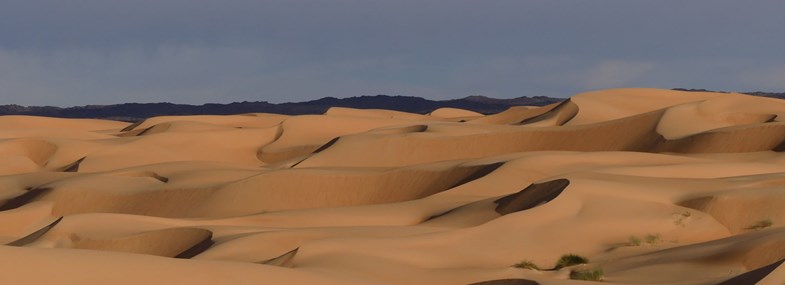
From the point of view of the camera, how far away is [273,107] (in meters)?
164

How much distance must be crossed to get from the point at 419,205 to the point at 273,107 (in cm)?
14398

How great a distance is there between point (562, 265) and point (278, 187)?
45.4ft

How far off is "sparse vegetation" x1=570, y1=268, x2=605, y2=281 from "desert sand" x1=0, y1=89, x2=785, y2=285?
0.32 feet

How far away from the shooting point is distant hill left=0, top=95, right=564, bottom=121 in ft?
525

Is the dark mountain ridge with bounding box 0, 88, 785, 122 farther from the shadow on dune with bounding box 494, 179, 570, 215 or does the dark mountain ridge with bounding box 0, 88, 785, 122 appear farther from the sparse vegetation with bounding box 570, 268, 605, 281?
the sparse vegetation with bounding box 570, 268, 605, 281

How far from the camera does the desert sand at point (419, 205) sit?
12539 mm

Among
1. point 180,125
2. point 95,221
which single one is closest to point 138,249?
point 95,221

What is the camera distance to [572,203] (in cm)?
1739

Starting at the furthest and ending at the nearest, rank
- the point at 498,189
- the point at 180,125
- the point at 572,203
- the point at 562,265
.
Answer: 1. the point at 180,125
2. the point at 498,189
3. the point at 572,203
4. the point at 562,265

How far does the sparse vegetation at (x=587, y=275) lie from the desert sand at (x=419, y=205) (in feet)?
0.32

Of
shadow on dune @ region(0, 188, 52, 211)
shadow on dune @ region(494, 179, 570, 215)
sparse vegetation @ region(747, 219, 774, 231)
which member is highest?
shadow on dune @ region(494, 179, 570, 215)

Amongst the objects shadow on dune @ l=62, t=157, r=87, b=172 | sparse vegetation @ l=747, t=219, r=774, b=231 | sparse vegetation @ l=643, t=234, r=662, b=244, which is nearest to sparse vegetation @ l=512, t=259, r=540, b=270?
sparse vegetation @ l=643, t=234, r=662, b=244

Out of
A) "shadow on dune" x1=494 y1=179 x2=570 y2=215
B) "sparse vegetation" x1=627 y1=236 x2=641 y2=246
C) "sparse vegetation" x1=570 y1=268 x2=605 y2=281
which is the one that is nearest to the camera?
"sparse vegetation" x1=570 y1=268 x2=605 y2=281

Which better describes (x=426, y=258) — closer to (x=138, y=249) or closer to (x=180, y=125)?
(x=138, y=249)
